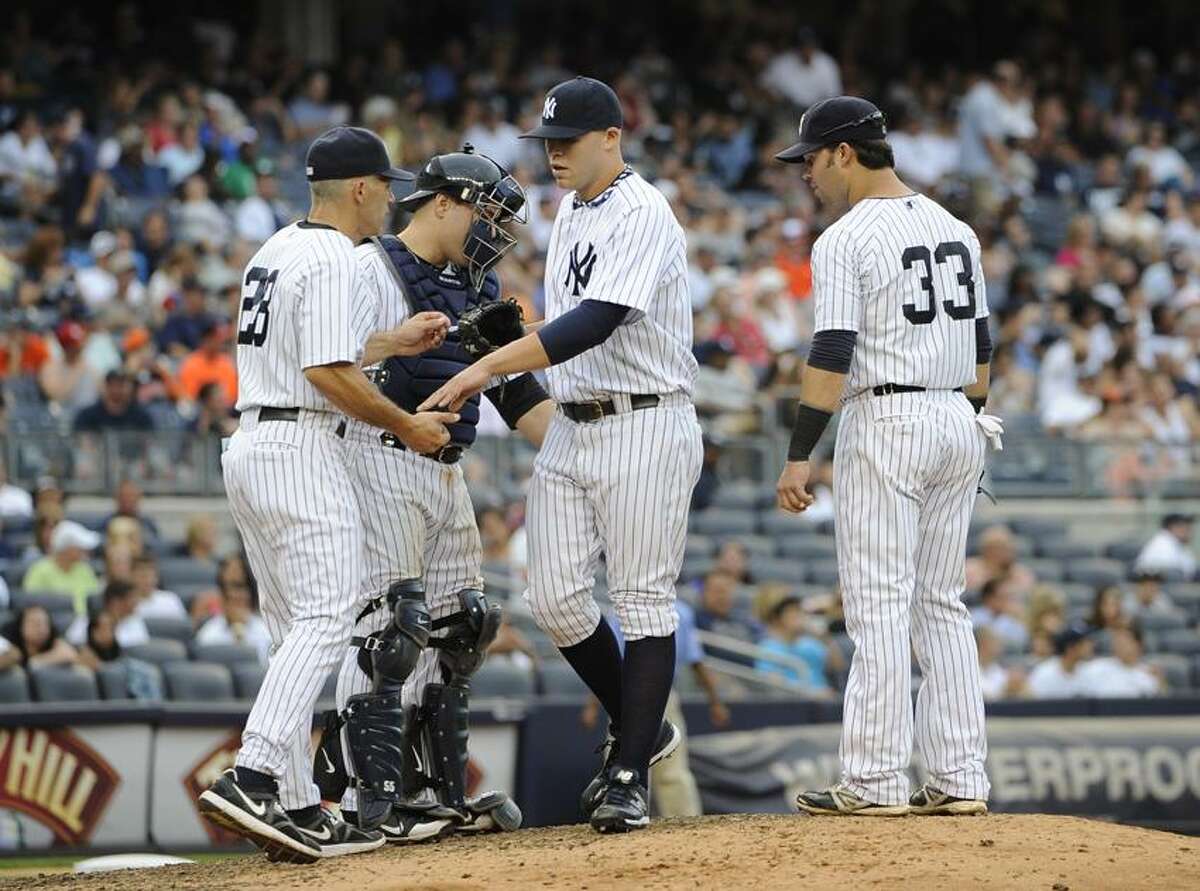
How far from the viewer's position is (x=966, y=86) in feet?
70.7

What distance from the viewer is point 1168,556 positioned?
581 inches

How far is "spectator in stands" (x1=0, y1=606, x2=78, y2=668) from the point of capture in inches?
430

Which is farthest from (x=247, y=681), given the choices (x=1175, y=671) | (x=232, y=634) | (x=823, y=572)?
(x=1175, y=671)

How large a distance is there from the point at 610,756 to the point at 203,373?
7.25 m

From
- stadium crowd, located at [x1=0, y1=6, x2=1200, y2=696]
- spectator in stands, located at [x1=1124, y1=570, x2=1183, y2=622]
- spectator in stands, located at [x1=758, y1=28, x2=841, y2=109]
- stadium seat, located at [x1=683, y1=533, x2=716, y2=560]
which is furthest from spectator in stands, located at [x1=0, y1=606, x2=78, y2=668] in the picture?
spectator in stands, located at [x1=758, y1=28, x2=841, y2=109]

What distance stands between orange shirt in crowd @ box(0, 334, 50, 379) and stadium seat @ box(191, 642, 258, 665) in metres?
2.83

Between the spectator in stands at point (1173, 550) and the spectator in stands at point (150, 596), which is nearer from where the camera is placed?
the spectator in stands at point (150, 596)

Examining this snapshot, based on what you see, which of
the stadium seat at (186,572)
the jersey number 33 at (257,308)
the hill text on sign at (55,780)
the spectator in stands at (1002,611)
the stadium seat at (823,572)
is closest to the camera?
the jersey number 33 at (257,308)

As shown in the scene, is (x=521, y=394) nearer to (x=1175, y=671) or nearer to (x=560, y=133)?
(x=560, y=133)

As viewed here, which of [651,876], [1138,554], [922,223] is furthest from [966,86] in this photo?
[651,876]

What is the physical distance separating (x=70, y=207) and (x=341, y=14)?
7135 mm

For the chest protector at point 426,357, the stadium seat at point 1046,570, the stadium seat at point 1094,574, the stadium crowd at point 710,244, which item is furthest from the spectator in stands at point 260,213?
the chest protector at point 426,357

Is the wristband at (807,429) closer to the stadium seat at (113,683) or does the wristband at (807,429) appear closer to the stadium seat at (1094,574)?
the stadium seat at (113,683)

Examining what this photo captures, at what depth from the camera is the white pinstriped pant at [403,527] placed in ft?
21.3
